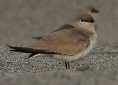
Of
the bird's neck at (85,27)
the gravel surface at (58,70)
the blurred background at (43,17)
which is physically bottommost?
the gravel surface at (58,70)

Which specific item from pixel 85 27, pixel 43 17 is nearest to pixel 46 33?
pixel 43 17

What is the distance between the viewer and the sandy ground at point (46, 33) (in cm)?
862

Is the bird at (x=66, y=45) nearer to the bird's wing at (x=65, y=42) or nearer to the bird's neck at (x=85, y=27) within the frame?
the bird's wing at (x=65, y=42)

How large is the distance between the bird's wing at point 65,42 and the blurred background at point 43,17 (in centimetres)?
877

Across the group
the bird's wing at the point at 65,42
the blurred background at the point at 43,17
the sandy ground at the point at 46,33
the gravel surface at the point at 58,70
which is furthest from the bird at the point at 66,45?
the blurred background at the point at 43,17

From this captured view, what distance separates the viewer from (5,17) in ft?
73.4

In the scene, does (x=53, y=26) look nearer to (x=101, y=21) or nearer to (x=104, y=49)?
(x=101, y=21)

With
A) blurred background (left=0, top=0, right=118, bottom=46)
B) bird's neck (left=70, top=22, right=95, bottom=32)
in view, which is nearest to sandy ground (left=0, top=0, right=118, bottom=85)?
blurred background (left=0, top=0, right=118, bottom=46)

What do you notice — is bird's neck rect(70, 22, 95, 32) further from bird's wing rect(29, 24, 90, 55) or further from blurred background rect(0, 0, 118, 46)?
blurred background rect(0, 0, 118, 46)

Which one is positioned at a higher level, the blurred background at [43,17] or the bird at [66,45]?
the blurred background at [43,17]

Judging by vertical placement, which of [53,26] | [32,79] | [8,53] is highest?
[53,26]

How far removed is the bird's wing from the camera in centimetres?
1022

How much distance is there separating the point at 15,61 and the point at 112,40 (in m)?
7.51

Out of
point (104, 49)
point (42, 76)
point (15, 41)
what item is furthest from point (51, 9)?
point (42, 76)
